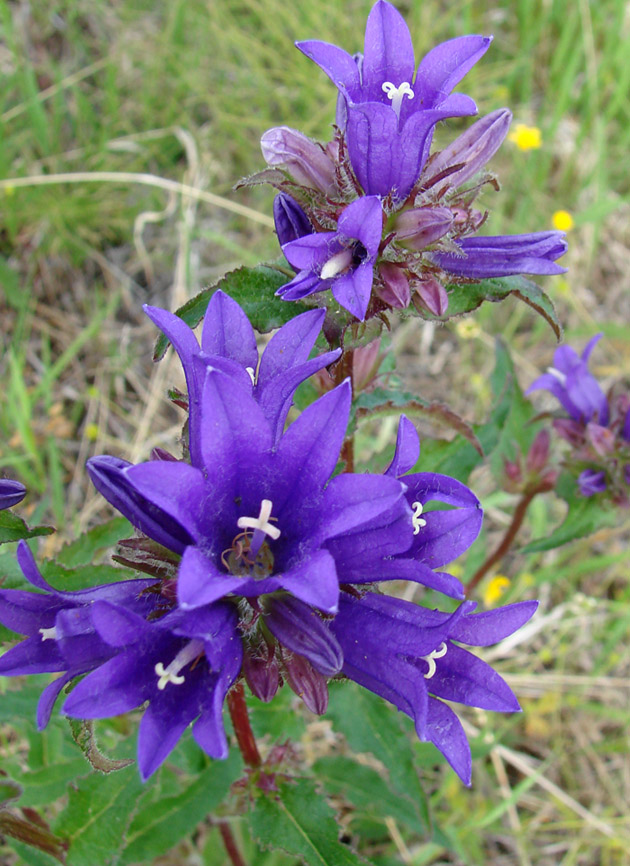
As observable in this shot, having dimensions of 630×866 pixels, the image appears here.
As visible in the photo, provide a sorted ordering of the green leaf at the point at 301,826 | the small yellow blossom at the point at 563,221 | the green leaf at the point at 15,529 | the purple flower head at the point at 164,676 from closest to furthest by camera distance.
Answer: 1. the purple flower head at the point at 164,676
2. the green leaf at the point at 15,529
3. the green leaf at the point at 301,826
4. the small yellow blossom at the point at 563,221

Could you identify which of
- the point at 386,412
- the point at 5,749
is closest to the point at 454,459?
the point at 386,412

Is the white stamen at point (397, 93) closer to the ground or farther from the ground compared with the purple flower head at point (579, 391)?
farther from the ground

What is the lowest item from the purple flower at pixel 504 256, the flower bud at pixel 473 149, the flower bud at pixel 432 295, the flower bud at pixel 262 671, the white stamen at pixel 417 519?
the flower bud at pixel 262 671

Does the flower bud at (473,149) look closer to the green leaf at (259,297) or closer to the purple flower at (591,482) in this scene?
the green leaf at (259,297)

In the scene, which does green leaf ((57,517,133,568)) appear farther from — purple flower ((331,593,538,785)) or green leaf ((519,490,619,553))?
green leaf ((519,490,619,553))

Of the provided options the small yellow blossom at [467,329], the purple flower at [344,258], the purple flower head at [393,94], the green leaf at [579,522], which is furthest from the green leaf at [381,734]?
the small yellow blossom at [467,329]

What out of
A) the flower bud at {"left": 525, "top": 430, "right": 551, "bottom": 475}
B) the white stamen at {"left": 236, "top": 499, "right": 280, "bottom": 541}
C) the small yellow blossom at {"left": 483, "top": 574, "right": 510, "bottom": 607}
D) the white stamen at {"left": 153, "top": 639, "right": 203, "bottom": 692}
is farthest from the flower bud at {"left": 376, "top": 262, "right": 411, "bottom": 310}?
the small yellow blossom at {"left": 483, "top": 574, "right": 510, "bottom": 607}

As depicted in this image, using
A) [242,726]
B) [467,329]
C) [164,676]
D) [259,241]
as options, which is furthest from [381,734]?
[259,241]
